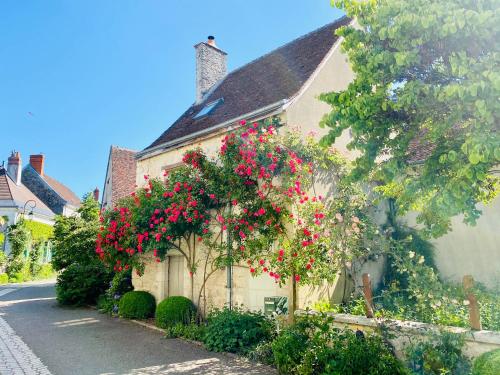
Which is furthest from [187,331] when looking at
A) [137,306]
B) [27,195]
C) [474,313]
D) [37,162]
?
[37,162]

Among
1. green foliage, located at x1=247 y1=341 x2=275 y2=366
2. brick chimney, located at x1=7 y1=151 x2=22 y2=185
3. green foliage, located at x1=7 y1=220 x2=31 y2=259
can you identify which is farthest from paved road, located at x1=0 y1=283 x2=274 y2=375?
brick chimney, located at x1=7 y1=151 x2=22 y2=185

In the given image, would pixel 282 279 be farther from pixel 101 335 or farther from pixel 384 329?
pixel 101 335

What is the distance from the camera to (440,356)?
442 centimetres

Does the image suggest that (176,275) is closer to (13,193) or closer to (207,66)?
(207,66)

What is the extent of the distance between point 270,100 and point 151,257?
5284 mm

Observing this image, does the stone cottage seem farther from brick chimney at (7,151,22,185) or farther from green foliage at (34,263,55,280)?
green foliage at (34,263,55,280)

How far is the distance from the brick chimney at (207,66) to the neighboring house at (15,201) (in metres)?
11.9

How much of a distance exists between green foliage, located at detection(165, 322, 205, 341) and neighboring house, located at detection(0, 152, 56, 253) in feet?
48.6

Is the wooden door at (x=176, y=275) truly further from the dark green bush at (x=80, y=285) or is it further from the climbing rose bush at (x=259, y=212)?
the dark green bush at (x=80, y=285)

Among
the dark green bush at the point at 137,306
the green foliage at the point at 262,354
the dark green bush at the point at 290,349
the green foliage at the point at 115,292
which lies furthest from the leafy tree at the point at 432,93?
the green foliage at the point at 115,292

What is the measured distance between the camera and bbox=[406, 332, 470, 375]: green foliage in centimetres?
436

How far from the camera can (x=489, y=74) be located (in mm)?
3117

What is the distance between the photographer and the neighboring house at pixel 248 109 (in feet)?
26.7

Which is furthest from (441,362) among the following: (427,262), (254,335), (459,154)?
(427,262)
